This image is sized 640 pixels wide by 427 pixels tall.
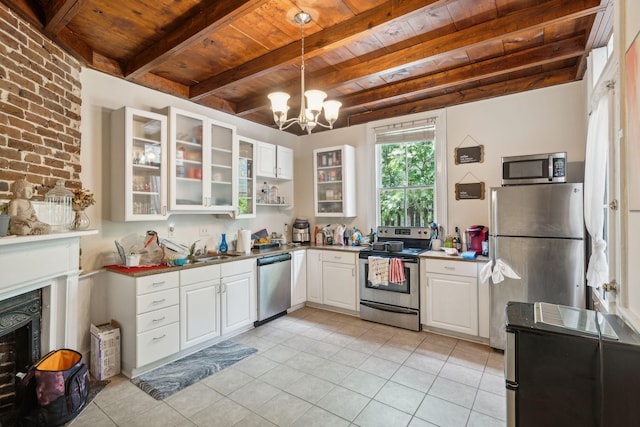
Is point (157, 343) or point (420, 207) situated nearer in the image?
point (157, 343)

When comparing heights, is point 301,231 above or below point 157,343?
above

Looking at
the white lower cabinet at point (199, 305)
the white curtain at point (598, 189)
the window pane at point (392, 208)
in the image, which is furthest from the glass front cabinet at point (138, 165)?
the white curtain at point (598, 189)

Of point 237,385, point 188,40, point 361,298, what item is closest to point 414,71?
point 188,40

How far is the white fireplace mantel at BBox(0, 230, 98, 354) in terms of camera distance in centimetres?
185

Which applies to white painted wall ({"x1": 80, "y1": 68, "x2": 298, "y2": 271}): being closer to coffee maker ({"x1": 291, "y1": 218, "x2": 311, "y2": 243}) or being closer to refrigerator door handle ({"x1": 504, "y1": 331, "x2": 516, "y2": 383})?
coffee maker ({"x1": 291, "y1": 218, "x2": 311, "y2": 243})

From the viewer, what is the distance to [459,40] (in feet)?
8.05

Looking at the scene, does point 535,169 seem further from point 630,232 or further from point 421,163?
point 630,232

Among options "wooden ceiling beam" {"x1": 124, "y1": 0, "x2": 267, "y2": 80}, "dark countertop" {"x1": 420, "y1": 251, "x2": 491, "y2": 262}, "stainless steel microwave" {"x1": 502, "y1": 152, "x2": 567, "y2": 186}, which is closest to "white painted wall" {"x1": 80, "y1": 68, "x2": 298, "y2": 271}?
"wooden ceiling beam" {"x1": 124, "y1": 0, "x2": 267, "y2": 80}

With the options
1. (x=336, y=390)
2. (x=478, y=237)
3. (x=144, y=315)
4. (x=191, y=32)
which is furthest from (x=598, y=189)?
(x=144, y=315)

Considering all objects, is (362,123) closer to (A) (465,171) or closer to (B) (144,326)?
(A) (465,171)

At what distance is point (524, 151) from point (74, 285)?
441 cm

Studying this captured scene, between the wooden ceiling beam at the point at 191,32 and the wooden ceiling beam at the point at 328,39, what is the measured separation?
640 millimetres

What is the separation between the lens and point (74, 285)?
93.7 inches

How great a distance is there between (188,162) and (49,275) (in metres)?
1.57
